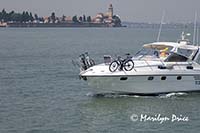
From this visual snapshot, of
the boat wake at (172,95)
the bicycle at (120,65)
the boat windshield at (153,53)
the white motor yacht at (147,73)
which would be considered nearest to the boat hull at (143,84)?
the white motor yacht at (147,73)

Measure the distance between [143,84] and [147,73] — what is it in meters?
0.66

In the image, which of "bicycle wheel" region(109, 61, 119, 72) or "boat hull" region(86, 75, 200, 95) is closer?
"bicycle wheel" region(109, 61, 119, 72)

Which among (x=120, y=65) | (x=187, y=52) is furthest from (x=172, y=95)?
(x=120, y=65)

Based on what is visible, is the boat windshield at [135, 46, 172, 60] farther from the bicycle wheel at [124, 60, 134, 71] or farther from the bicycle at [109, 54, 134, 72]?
the bicycle at [109, 54, 134, 72]

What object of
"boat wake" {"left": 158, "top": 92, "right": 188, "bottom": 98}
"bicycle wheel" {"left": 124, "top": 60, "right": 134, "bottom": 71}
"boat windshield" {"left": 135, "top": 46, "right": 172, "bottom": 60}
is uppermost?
"boat windshield" {"left": 135, "top": 46, "right": 172, "bottom": 60}

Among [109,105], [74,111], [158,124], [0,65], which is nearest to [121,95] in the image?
[109,105]

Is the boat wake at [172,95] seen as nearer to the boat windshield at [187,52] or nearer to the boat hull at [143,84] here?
the boat hull at [143,84]

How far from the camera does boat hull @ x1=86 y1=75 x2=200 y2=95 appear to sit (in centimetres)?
2461

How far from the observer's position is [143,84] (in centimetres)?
2505

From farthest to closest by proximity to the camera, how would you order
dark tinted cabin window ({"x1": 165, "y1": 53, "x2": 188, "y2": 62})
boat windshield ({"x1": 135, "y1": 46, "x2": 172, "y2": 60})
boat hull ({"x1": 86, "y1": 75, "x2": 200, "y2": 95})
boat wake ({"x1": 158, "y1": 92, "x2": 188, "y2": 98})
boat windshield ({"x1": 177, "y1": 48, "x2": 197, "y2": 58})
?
1. boat windshield ({"x1": 177, "y1": 48, "x2": 197, "y2": 58})
2. boat windshield ({"x1": 135, "y1": 46, "x2": 172, "y2": 60})
3. dark tinted cabin window ({"x1": 165, "y1": 53, "x2": 188, "y2": 62})
4. boat wake ({"x1": 158, "y1": 92, "x2": 188, "y2": 98})
5. boat hull ({"x1": 86, "y1": 75, "x2": 200, "y2": 95})

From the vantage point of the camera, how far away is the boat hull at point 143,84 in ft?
80.7

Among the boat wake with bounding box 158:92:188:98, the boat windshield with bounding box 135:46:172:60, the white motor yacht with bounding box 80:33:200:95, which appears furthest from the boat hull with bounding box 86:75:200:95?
the boat windshield with bounding box 135:46:172:60

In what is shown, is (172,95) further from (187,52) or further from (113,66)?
(113,66)

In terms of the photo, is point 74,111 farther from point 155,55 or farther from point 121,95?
point 155,55
